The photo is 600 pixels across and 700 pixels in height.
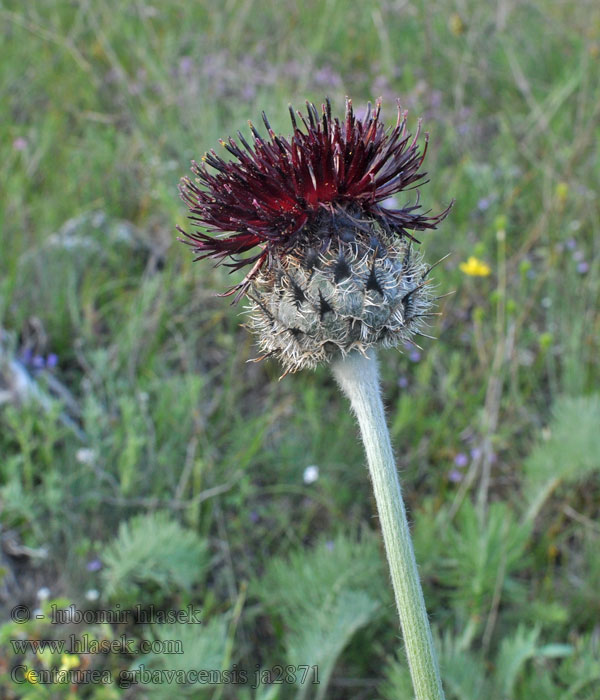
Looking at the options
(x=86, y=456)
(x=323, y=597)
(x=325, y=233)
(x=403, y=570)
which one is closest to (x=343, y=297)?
(x=325, y=233)

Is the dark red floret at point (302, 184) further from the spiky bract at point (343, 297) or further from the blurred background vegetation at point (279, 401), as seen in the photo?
the blurred background vegetation at point (279, 401)

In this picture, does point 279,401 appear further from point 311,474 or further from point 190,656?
point 190,656

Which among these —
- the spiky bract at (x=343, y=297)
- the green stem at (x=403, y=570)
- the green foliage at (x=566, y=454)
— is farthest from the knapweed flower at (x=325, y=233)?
the green foliage at (x=566, y=454)

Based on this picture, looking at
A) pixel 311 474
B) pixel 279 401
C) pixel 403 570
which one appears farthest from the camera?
pixel 279 401

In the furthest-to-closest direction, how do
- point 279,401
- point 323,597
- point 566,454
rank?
point 279,401
point 566,454
point 323,597

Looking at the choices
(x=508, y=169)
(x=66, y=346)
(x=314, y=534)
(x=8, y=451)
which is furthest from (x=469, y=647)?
(x=508, y=169)

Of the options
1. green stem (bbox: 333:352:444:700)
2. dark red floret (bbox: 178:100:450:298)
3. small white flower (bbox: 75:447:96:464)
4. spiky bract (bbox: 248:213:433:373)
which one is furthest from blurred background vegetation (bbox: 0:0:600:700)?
dark red floret (bbox: 178:100:450:298)

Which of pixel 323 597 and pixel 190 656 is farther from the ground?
pixel 323 597
